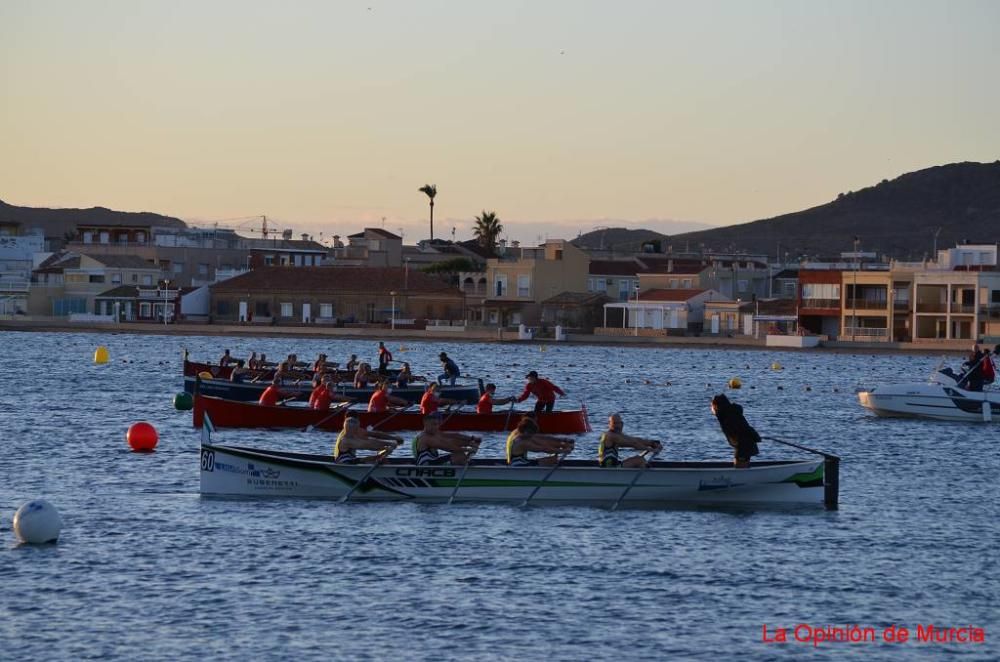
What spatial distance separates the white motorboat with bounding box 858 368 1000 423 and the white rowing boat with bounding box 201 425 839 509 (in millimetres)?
21474

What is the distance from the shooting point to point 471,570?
2483cm

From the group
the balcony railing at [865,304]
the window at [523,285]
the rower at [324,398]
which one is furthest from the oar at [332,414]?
the window at [523,285]

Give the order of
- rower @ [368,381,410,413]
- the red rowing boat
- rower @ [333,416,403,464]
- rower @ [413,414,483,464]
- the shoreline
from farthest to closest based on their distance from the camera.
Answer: the shoreline
the red rowing boat
rower @ [368,381,410,413]
rower @ [333,416,403,464]
rower @ [413,414,483,464]

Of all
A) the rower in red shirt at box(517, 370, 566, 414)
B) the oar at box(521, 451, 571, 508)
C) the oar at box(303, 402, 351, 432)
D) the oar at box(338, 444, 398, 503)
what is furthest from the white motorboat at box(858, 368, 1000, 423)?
the oar at box(338, 444, 398, 503)

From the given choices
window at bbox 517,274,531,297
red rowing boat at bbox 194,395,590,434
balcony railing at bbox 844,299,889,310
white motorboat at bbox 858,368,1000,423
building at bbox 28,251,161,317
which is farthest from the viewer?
building at bbox 28,251,161,317

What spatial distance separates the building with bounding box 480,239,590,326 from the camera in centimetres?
13112

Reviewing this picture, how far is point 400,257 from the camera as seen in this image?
16162cm

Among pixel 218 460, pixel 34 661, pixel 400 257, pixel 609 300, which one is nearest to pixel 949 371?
pixel 218 460

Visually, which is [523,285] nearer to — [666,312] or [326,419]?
[666,312]

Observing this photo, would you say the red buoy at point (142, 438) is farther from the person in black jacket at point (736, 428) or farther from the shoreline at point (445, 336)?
the shoreline at point (445, 336)

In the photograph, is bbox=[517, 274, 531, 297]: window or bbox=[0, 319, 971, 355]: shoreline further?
A: bbox=[517, 274, 531, 297]: window

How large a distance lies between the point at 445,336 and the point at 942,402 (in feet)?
243

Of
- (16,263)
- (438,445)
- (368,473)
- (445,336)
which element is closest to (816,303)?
(445,336)

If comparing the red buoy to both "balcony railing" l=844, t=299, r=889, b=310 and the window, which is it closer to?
"balcony railing" l=844, t=299, r=889, b=310
